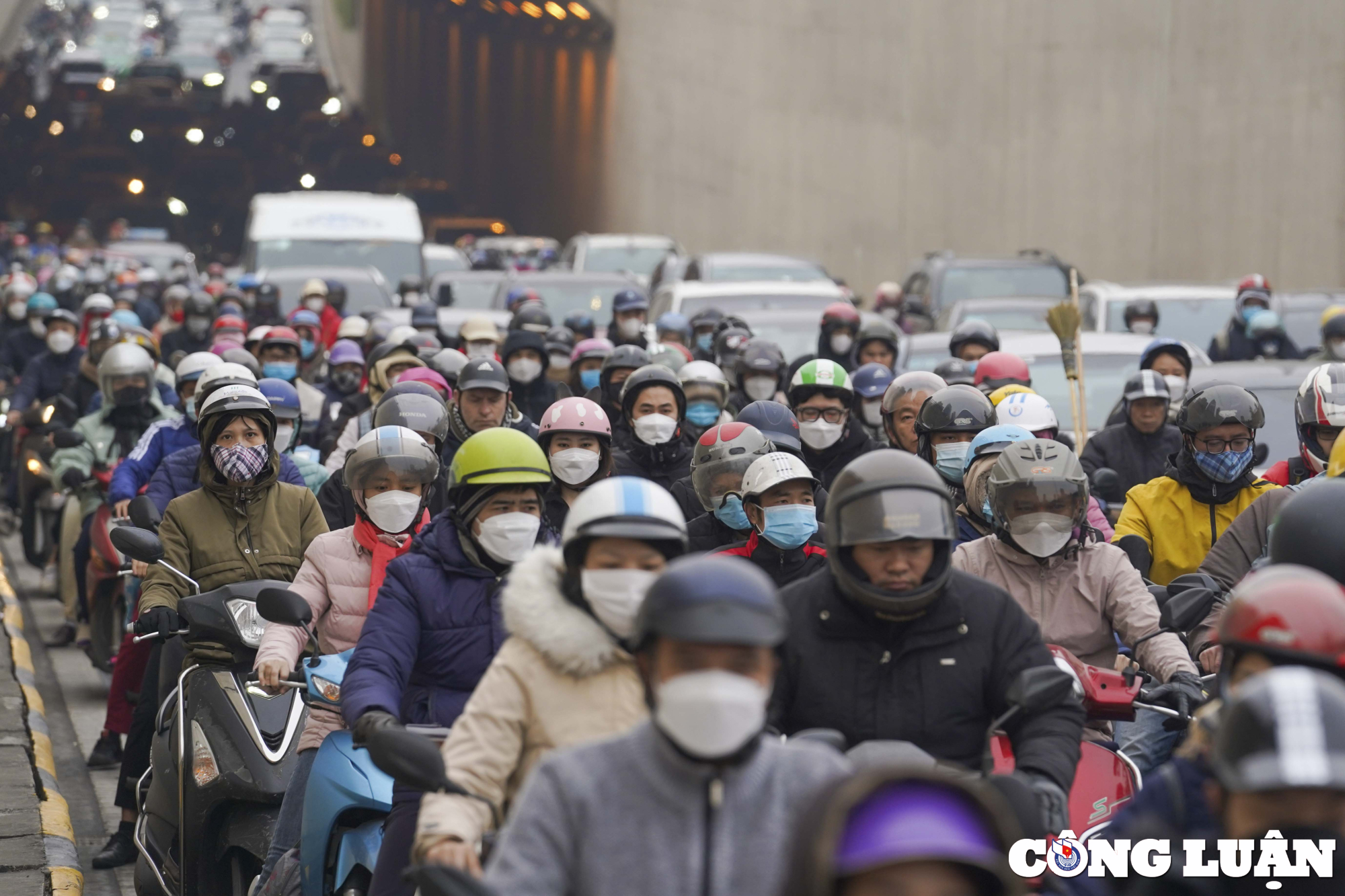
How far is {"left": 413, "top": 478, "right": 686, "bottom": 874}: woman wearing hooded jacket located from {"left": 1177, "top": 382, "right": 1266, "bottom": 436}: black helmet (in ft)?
12.5

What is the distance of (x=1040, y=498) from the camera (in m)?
5.97

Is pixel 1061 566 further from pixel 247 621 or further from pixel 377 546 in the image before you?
pixel 247 621

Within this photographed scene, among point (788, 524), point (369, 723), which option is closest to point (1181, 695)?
point (788, 524)

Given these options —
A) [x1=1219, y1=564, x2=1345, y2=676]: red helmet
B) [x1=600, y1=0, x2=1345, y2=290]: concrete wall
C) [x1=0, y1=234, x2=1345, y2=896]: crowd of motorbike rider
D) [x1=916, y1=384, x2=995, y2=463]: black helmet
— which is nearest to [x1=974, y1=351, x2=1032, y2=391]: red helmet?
[x1=0, y1=234, x2=1345, y2=896]: crowd of motorbike rider

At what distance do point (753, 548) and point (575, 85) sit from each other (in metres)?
50.8

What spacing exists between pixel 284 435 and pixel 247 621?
308cm

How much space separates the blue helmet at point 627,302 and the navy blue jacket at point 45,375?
14.1ft

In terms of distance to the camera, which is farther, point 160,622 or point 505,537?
point 160,622

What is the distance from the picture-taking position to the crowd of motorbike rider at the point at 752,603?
3318mm

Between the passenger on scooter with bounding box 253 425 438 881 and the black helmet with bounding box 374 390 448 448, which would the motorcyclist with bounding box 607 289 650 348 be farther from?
the passenger on scooter with bounding box 253 425 438 881

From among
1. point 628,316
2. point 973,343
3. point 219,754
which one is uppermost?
point 628,316

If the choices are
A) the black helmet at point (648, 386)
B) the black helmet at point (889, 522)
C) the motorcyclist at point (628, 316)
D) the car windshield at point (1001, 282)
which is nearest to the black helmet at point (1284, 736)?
the black helmet at point (889, 522)

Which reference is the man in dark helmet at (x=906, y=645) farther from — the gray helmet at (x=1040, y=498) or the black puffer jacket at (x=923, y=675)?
the gray helmet at (x=1040, y=498)

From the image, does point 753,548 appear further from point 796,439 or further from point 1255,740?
point 1255,740
